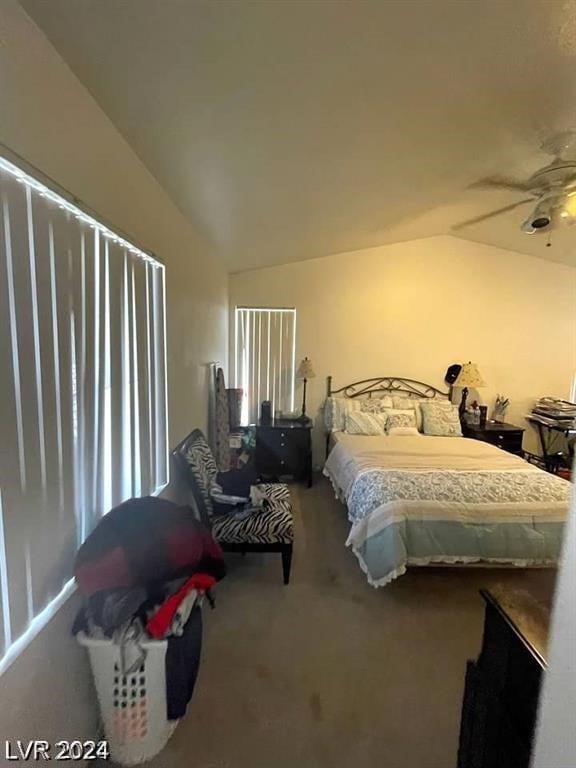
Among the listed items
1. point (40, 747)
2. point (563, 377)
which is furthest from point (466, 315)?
point (40, 747)

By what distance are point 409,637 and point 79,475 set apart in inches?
74.9

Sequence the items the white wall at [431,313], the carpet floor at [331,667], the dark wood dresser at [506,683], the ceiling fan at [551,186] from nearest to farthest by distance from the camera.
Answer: the dark wood dresser at [506,683] < the carpet floor at [331,667] < the ceiling fan at [551,186] < the white wall at [431,313]

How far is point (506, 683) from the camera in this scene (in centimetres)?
102

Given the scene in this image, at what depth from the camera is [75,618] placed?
142 centimetres

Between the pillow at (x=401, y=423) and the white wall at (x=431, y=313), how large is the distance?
63 cm

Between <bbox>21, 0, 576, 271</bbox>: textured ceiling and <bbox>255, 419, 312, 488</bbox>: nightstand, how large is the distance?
7.80ft

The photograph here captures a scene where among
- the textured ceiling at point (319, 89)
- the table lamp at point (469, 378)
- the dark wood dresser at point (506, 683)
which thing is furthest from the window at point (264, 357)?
the dark wood dresser at point (506, 683)

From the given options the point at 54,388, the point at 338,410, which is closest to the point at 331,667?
the point at 54,388

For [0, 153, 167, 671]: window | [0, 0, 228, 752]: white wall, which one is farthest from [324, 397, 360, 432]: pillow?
[0, 153, 167, 671]: window

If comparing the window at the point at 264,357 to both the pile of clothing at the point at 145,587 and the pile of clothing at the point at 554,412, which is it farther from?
the pile of clothing at the point at 145,587

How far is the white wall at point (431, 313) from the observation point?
4824 millimetres

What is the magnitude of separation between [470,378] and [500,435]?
28.0 inches

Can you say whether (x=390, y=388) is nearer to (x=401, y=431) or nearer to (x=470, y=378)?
(x=401, y=431)

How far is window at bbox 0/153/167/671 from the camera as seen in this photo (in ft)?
3.53
